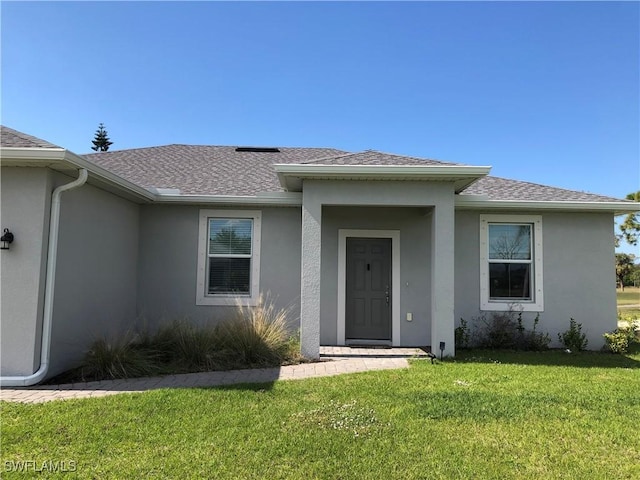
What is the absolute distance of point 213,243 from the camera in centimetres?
905

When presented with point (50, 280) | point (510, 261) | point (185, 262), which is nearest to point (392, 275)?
point (510, 261)

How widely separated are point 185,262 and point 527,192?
8.10 metres

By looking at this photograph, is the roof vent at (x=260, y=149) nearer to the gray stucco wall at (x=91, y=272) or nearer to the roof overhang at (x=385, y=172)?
the gray stucco wall at (x=91, y=272)

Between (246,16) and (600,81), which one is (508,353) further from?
(246,16)

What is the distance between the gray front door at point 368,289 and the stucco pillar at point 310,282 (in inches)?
73.3

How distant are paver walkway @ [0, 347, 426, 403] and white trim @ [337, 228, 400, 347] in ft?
2.63

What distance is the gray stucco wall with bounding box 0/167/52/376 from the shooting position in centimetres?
570

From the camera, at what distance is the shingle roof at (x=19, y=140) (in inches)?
219

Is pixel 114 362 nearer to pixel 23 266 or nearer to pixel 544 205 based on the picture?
pixel 23 266

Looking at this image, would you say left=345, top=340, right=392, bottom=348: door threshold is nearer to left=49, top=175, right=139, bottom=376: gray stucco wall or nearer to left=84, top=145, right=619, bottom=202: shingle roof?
left=84, top=145, right=619, bottom=202: shingle roof

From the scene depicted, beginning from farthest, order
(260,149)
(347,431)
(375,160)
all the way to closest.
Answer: (260,149)
(375,160)
(347,431)

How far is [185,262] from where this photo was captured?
8930mm

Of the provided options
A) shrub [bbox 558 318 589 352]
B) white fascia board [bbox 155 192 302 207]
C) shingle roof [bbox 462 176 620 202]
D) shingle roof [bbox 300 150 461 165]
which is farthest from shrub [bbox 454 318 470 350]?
white fascia board [bbox 155 192 302 207]

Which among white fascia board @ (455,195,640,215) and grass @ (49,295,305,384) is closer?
Answer: grass @ (49,295,305,384)
